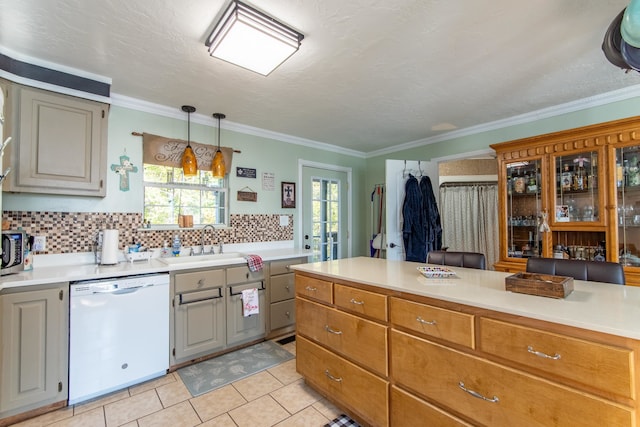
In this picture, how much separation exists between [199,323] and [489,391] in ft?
7.25

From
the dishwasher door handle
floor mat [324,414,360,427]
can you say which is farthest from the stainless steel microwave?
floor mat [324,414,360,427]

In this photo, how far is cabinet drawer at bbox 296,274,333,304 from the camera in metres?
1.87

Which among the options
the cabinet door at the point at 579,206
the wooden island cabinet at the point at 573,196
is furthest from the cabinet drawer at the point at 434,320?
the cabinet door at the point at 579,206

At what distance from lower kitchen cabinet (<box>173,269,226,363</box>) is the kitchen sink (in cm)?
9

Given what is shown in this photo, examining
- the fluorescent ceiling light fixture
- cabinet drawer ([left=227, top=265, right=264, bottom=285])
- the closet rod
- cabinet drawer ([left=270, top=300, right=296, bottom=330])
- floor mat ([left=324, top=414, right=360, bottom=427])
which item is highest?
the fluorescent ceiling light fixture

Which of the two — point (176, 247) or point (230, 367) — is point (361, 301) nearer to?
point (230, 367)

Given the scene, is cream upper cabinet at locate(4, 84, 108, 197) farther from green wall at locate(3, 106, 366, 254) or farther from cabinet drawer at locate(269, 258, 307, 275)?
cabinet drawer at locate(269, 258, 307, 275)

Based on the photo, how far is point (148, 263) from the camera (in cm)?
247

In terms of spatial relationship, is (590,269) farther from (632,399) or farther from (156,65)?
(156,65)

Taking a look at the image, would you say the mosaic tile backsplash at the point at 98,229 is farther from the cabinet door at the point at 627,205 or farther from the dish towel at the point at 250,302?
the cabinet door at the point at 627,205

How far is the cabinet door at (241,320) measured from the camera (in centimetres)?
268

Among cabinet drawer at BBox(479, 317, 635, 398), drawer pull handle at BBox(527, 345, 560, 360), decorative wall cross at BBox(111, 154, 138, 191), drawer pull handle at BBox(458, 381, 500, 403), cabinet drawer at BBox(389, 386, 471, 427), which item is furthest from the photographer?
decorative wall cross at BBox(111, 154, 138, 191)

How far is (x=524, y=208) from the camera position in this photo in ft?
9.71

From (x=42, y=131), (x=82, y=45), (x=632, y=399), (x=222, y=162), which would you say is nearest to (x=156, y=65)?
(x=82, y=45)
